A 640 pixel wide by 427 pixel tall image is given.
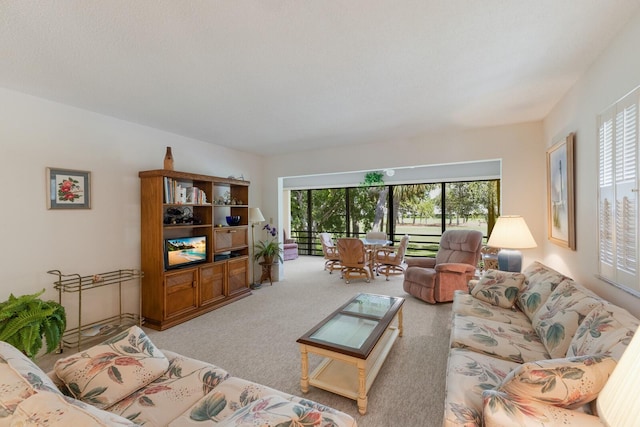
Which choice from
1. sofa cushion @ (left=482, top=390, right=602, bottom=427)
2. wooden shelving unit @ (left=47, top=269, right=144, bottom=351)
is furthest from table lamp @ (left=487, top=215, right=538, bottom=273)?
wooden shelving unit @ (left=47, top=269, right=144, bottom=351)

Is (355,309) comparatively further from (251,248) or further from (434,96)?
(251,248)

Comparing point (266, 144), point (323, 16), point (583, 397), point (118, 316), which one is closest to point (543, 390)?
point (583, 397)

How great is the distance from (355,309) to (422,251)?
5.17m

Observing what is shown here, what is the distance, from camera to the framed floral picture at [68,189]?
280cm

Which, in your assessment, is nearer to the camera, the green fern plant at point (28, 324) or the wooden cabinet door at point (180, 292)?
the green fern plant at point (28, 324)

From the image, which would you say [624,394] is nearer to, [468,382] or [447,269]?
[468,382]

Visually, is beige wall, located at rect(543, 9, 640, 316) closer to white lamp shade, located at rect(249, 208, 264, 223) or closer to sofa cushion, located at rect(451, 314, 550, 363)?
sofa cushion, located at rect(451, 314, 550, 363)

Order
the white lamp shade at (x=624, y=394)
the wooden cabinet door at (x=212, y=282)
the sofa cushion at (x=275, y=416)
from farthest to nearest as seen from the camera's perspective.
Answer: the wooden cabinet door at (x=212, y=282) < the sofa cushion at (x=275, y=416) < the white lamp shade at (x=624, y=394)

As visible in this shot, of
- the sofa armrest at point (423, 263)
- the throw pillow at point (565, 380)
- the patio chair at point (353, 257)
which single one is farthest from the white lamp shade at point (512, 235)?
the patio chair at point (353, 257)

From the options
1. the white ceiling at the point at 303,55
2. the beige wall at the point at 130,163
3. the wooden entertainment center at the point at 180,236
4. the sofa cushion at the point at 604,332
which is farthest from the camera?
the wooden entertainment center at the point at 180,236

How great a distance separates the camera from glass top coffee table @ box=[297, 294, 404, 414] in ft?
6.23

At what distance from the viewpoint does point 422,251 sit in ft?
24.0

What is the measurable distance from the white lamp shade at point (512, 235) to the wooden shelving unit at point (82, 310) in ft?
13.9

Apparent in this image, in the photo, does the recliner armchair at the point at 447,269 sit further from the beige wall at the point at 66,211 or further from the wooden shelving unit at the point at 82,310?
the beige wall at the point at 66,211
